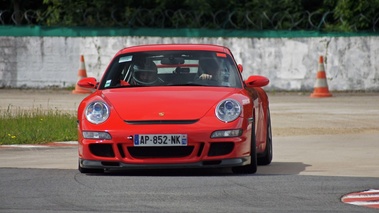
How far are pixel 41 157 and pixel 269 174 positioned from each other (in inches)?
122

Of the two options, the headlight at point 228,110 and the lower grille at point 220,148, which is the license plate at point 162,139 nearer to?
the lower grille at point 220,148

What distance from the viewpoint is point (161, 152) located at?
1180cm

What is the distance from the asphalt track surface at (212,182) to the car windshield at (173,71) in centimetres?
88

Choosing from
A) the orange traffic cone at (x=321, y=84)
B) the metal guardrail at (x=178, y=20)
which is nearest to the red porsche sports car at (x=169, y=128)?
the orange traffic cone at (x=321, y=84)

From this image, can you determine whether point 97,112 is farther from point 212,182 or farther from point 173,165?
point 212,182

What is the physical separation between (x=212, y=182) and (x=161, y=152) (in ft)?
2.04

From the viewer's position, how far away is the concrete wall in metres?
28.3

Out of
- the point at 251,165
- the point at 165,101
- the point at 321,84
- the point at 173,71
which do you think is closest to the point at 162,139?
the point at 165,101

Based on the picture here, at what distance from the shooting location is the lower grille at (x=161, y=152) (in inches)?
464

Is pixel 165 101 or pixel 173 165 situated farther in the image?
pixel 165 101

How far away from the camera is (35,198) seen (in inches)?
407

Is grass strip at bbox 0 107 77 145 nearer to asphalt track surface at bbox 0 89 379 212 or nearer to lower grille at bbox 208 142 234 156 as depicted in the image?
asphalt track surface at bbox 0 89 379 212

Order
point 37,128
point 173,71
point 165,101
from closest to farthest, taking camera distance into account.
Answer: point 165,101
point 173,71
point 37,128

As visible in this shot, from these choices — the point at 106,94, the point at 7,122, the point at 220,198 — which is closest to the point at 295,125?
the point at 7,122
